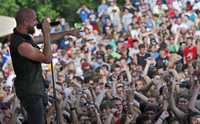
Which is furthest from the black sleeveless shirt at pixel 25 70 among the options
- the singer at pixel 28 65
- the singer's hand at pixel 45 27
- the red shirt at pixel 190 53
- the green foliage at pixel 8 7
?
the green foliage at pixel 8 7

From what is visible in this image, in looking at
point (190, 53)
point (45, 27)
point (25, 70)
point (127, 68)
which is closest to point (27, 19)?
point (45, 27)

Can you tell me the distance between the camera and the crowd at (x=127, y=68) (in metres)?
6.55

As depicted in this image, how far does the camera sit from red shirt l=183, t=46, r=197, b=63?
27.4 ft

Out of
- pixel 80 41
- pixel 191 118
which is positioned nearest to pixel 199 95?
pixel 191 118

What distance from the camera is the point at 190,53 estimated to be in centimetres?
853

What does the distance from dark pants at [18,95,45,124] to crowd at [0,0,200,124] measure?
1.07ft

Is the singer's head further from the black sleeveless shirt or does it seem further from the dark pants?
the dark pants

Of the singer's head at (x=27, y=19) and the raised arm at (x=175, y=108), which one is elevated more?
the singer's head at (x=27, y=19)

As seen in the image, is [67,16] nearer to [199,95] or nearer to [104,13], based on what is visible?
[104,13]

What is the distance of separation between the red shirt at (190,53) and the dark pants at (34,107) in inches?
164

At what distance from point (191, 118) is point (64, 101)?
1.67 metres

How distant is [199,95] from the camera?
6402 mm

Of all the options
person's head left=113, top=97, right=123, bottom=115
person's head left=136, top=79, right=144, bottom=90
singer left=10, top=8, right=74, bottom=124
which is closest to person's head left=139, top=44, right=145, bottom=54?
person's head left=136, top=79, right=144, bottom=90

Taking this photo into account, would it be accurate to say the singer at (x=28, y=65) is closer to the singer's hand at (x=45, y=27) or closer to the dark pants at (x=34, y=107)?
the dark pants at (x=34, y=107)
